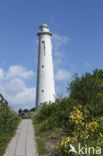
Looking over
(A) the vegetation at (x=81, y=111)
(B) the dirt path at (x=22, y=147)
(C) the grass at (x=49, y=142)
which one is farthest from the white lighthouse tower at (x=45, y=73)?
(B) the dirt path at (x=22, y=147)

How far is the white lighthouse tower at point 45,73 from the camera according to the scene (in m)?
30.4

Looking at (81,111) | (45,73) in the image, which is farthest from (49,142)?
(45,73)

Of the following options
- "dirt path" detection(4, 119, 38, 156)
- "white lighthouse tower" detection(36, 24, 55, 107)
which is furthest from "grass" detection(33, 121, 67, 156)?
"white lighthouse tower" detection(36, 24, 55, 107)

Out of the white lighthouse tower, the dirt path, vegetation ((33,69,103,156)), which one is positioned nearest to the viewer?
the dirt path

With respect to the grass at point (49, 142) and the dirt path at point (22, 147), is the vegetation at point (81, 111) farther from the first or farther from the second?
the dirt path at point (22, 147)

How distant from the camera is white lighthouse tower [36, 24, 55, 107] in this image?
99.8ft

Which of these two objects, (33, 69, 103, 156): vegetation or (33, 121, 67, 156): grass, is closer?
(33, 121, 67, 156): grass

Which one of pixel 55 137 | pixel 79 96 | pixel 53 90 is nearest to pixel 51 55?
pixel 53 90

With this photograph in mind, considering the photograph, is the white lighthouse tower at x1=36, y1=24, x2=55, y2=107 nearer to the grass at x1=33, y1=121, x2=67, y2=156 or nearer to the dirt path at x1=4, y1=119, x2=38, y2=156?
the grass at x1=33, y1=121, x2=67, y2=156

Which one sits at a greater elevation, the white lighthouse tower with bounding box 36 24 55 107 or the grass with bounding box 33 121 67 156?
the white lighthouse tower with bounding box 36 24 55 107

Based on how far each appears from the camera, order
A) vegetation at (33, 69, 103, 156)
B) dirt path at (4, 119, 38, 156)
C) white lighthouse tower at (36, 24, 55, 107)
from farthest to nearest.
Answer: white lighthouse tower at (36, 24, 55, 107) < vegetation at (33, 69, 103, 156) < dirt path at (4, 119, 38, 156)

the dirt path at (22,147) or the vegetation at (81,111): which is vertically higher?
the vegetation at (81,111)

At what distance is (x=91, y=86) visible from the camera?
12.4m

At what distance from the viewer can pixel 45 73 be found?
101ft
